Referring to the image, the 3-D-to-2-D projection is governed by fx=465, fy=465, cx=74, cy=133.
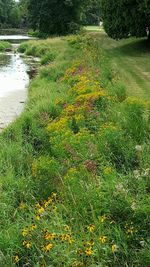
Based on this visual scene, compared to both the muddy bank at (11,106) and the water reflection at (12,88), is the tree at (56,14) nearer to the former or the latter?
the water reflection at (12,88)

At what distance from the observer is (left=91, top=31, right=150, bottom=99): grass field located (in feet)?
53.0

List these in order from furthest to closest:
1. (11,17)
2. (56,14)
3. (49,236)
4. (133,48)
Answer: (11,17), (56,14), (133,48), (49,236)

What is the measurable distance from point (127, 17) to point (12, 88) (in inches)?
361

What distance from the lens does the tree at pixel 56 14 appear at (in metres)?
54.8

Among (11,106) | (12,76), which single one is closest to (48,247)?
(11,106)

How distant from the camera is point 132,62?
23.4 metres

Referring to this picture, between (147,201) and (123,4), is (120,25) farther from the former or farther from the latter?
(147,201)

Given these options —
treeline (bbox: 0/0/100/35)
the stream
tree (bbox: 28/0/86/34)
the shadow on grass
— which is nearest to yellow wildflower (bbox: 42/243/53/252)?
the stream

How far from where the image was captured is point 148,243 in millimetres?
5410

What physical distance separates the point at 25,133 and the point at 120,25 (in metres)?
18.6

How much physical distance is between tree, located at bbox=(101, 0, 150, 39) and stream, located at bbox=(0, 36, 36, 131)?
6.27 m

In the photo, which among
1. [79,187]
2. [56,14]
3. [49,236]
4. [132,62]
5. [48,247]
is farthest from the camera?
[56,14]

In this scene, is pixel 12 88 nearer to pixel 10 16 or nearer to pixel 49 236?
pixel 49 236

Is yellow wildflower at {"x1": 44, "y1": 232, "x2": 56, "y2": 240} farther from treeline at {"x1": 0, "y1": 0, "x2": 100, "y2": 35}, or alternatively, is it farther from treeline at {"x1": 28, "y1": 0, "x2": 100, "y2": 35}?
treeline at {"x1": 28, "y1": 0, "x2": 100, "y2": 35}
